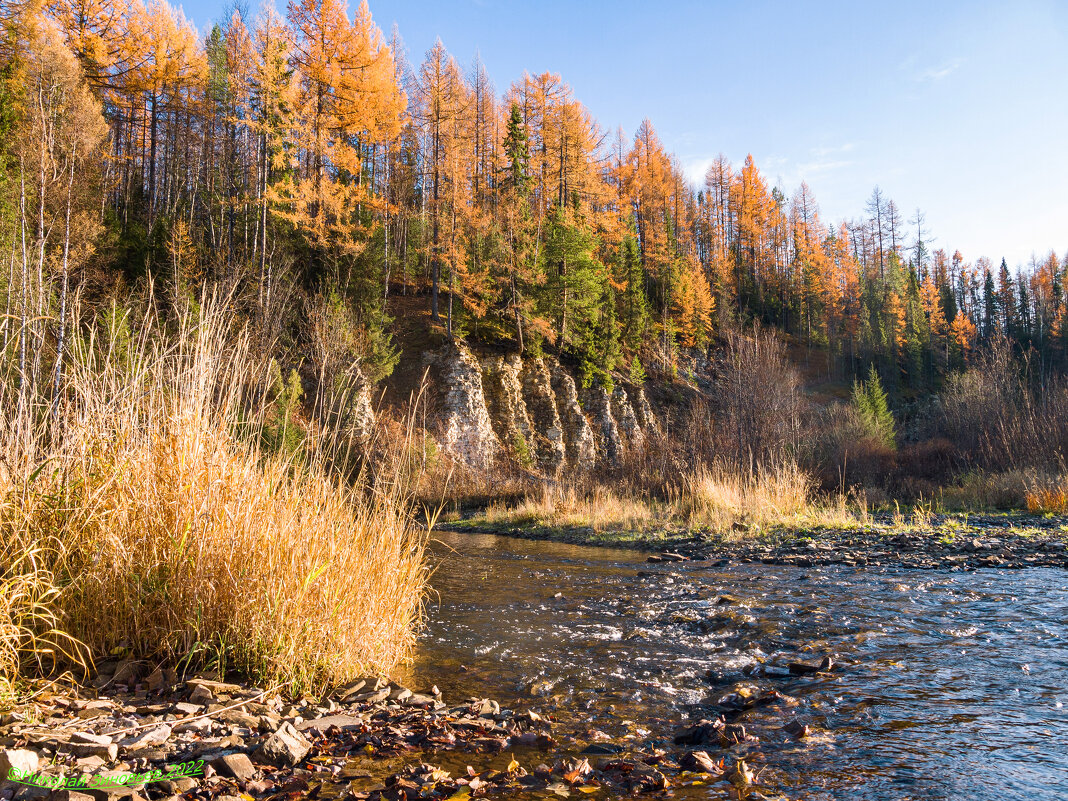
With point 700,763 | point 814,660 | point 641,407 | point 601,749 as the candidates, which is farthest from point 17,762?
point 641,407

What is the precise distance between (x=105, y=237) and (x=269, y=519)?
22.1m

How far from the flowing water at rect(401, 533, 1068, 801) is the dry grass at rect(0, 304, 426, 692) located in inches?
37.5

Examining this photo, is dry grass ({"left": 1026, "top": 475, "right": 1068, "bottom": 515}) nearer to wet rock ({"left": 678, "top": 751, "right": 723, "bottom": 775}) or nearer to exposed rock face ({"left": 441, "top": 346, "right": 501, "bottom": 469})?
wet rock ({"left": 678, "top": 751, "right": 723, "bottom": 775})

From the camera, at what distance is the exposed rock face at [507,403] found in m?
24.9

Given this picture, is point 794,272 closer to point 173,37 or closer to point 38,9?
point 173,37

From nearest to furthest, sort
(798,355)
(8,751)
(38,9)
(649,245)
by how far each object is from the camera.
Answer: (8,751)
(38,9)
(649,245)
(798,355)

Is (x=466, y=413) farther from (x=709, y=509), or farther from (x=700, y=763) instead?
(x=700, y=763)

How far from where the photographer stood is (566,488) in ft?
57.8

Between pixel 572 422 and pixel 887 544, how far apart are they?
60.7 feet

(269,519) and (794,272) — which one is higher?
(794,272)

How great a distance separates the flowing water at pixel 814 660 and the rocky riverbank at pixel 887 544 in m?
0.67

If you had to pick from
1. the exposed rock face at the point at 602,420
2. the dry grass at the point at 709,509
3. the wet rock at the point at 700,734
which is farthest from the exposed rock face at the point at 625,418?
the wet rock at the point at 700,734

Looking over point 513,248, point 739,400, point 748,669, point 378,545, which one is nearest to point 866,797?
point 748,669

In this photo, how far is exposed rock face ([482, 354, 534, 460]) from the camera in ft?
81.6
